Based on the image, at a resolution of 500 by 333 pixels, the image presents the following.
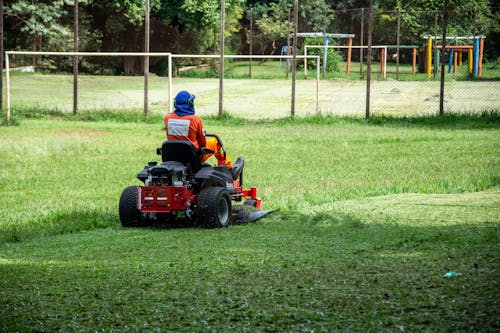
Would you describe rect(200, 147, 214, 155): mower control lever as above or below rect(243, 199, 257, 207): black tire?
above

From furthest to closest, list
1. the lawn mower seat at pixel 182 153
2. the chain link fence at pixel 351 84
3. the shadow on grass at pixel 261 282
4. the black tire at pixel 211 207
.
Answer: the chain link fence at pixel 351 84 → the lawn mower seat at pixel 182 153 → the black tire at pixel 211 207 → the shadow on grass at pixel 261 282

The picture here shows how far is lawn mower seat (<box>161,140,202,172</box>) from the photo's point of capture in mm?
12234

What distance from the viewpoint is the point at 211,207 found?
39.3ft

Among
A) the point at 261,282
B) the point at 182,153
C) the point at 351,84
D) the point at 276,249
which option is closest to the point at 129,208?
the point at 182,153

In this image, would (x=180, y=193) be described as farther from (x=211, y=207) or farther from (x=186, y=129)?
(x=186, y=129)

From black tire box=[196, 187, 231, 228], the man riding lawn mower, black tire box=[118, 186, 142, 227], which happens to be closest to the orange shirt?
the man riding lawn mower

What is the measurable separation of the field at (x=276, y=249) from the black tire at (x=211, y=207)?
0.22 m

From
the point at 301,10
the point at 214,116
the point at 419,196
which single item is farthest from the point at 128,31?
the point at 419,196

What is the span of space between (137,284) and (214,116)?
24129 mm

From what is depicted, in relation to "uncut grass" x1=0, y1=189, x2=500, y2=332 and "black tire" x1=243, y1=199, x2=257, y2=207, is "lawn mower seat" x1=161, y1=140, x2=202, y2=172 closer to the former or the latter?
"uncut grass" x1=0, y1=189, x2=500, y2=332

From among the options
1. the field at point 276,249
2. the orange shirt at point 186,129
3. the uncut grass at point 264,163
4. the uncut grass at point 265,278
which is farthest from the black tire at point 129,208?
the orange shirt at point 186,129

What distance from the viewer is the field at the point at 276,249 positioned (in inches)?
269

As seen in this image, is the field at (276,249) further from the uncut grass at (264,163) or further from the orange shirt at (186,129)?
the orange shirt at (186,129)

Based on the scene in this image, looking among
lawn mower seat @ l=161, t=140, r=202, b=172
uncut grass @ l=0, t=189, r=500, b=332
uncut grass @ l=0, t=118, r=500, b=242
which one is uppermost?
lawn mower seat @ l=161, t=140, r=202, b=172
